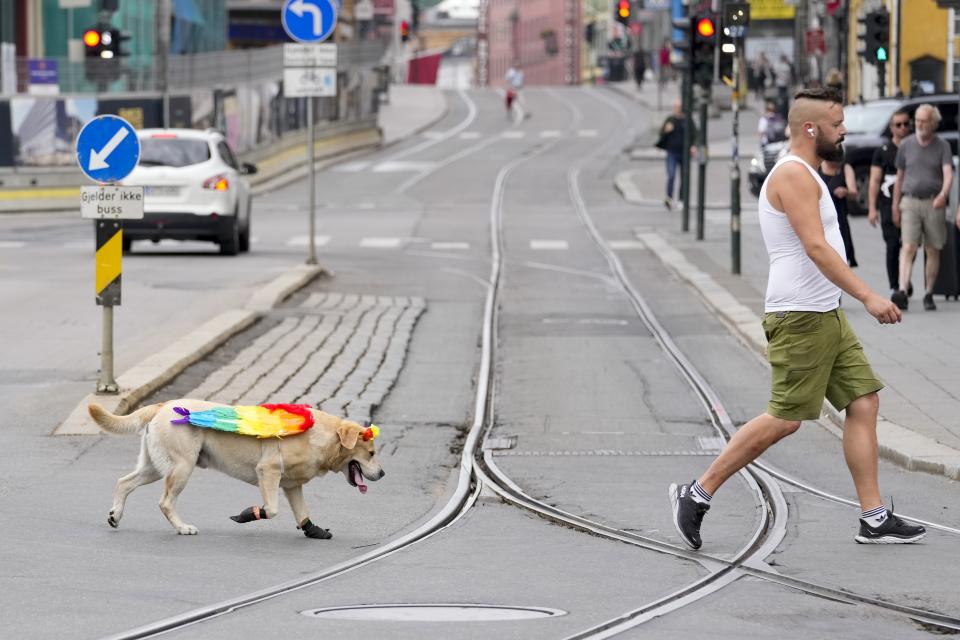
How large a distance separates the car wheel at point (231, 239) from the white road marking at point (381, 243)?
2.81m

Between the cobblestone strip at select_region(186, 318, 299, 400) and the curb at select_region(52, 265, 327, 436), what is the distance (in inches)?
8.9

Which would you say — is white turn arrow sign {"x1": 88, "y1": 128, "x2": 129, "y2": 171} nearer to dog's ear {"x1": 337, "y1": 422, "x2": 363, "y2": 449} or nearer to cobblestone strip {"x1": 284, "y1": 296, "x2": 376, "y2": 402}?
cobblestone strip {"x1": 284, "y1": 296, "x2": 376, "y2": 402}

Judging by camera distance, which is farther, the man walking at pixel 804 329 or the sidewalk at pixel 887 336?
the sidewalk at pixel 887 336

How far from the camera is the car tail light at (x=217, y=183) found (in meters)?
25.9

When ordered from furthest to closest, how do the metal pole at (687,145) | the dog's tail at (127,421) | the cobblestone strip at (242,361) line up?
1. the metal pole at (687,145)
2. the cobblestone strip at (242,361)
3. the dog's tail at (127,421)

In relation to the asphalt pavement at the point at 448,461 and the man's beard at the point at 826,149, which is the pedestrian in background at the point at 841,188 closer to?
the asphalt pavement at the point at 448,461

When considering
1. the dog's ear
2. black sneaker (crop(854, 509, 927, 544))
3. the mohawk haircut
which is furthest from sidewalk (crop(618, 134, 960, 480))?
the dog's ear

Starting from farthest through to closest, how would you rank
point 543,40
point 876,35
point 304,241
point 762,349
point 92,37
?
point 543,40, point 92,37, point 876,35, point 304,241, point 762,349

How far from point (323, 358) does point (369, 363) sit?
1.29 ft

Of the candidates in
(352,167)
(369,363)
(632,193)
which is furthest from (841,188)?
(352,167)

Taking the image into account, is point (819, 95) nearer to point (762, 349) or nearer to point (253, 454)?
point (253, 454)

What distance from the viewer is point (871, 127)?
106ft

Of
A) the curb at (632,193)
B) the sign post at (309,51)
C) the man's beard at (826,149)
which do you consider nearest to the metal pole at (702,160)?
the sign post at (309,51)

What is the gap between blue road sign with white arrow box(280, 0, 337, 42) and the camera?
893 inches
